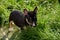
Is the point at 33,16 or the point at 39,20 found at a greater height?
the point at 33,16

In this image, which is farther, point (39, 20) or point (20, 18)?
point (39, 20)

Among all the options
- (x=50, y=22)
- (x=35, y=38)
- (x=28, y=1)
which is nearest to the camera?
(x=35, y=38)

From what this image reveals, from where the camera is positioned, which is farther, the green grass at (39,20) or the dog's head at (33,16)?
the dog's head at (33,16)

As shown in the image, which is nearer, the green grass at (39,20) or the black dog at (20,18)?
the green grass at (39,20)

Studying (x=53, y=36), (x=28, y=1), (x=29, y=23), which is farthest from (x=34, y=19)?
(x=28, y=1)

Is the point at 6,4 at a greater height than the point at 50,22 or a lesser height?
greater

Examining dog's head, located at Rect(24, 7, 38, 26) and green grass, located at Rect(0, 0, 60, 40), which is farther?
dog's head, located at Rect(24, 7, 38, 26)

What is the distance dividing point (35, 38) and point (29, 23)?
1.04ft

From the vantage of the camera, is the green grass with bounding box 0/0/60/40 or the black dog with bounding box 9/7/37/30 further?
the black dog with bounding box 9/7/37/30

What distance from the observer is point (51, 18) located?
196 inches

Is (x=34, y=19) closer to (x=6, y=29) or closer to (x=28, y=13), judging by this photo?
(x=28, y=13)

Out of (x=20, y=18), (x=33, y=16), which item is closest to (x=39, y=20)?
(x=33, y=16)

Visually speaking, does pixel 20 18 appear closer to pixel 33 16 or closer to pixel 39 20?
pixel 33 16

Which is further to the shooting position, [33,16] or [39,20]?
[39,20]
